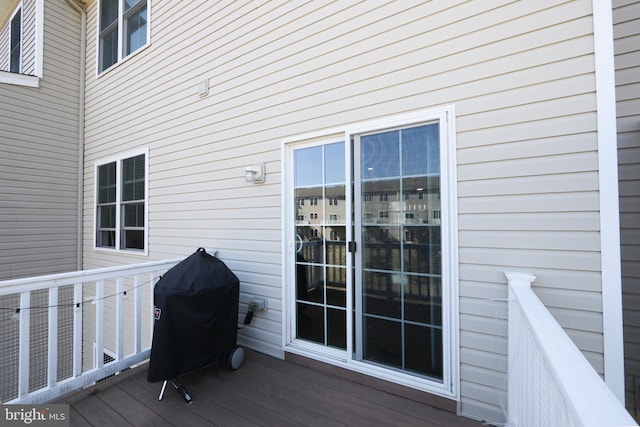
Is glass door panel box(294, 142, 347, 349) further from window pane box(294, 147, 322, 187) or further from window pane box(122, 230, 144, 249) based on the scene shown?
window pane box(122, 230, 144, 249)

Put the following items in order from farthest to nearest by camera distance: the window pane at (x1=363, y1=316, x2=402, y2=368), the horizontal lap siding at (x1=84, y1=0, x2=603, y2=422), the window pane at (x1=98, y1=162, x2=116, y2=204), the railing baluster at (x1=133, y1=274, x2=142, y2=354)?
the window pane at (x1=98, y1=162, x2=116, y2=204) → the railing baluster at (x1=133, y1=274, x2=142, y2=354) → the window pane at (x1=363, y1=316, x2=402, y2=368) → the horizontal lap siding at (x1=84, y1=0, x2=603, y2=422)

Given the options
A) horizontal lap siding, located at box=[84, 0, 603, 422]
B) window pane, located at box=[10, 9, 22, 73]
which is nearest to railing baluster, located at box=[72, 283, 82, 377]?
horizontal lap siding, located at box=[84, 0, 603, 422]

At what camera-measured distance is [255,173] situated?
294cm

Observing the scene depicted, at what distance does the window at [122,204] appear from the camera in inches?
175

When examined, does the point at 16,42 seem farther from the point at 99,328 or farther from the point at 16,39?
the point at 99,328

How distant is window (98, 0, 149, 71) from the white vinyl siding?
2.50 feet

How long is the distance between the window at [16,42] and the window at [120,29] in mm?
2086

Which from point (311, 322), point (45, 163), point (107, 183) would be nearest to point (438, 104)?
point (311, 322)

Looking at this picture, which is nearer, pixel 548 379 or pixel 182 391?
pixel 548 379

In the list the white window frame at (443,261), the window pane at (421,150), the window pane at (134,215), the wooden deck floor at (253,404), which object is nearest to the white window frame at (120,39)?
the window pane at (134,215)

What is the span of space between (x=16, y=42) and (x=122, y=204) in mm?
4759

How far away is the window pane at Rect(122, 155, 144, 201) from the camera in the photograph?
4.42 meters

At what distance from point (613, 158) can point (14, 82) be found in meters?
7.73

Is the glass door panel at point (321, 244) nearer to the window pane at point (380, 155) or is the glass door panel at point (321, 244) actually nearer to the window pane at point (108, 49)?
the window pane at point (380, 155)
